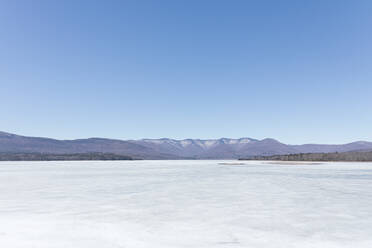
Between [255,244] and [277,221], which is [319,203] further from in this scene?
[255,244]

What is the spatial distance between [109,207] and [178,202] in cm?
309

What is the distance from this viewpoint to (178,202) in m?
13.5

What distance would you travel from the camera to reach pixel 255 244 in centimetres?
708

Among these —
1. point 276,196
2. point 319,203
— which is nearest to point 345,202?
point 319,203

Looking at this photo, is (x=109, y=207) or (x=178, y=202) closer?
(x=109, y=207)

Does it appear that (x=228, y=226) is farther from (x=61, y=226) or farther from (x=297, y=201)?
(x=297, y=201)

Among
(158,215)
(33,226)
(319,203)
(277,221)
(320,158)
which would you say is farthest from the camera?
(320,158)

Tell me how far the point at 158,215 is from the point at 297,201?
7055 mm

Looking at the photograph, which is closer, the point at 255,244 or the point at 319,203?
the point at 255,244

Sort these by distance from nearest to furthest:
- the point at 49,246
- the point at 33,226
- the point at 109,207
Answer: the point at 49,246 → the point at 33,226 → the point at 109,207

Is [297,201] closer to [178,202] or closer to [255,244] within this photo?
[178,202]

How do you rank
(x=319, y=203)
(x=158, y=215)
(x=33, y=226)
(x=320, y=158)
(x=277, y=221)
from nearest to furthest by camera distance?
(x=33, y=226) → (x=277, y=221) → (x=158, y=215) → (x=319, y=203) → (x=320, y=158)

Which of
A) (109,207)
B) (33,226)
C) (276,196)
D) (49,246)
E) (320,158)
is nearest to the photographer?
(49,246)

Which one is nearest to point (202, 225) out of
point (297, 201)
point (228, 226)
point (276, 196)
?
point (228, 226)
